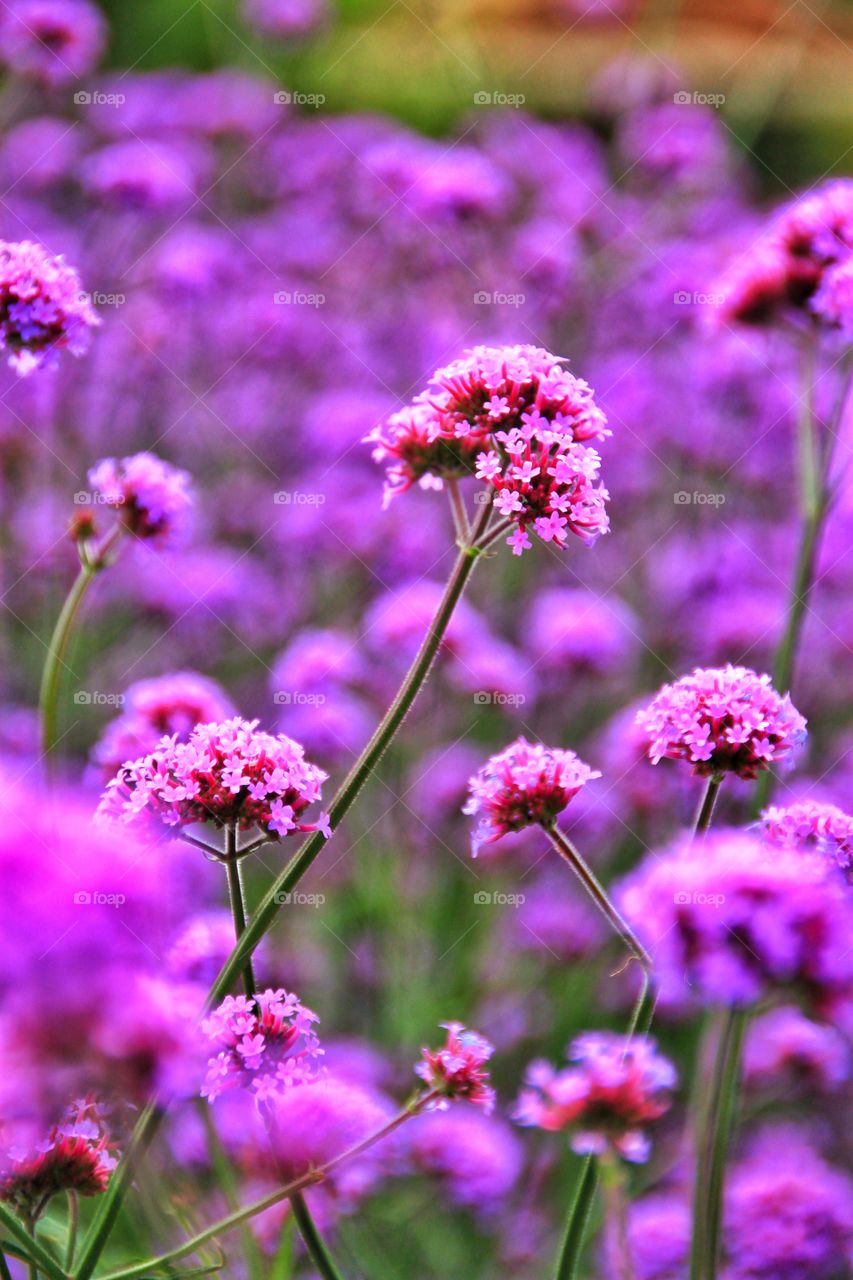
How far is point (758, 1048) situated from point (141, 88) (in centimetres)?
552

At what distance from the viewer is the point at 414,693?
65.8 inches

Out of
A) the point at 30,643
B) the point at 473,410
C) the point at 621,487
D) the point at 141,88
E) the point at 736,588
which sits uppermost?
the point at 141,88

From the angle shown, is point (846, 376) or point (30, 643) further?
point (30, 643)

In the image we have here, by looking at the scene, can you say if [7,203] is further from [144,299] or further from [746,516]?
[746,516]

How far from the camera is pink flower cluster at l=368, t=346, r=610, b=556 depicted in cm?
177

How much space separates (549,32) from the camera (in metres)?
11.2

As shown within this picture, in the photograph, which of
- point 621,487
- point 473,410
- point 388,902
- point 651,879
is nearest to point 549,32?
point 621,487

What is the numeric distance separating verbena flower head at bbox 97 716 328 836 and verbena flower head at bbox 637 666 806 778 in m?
0.50
